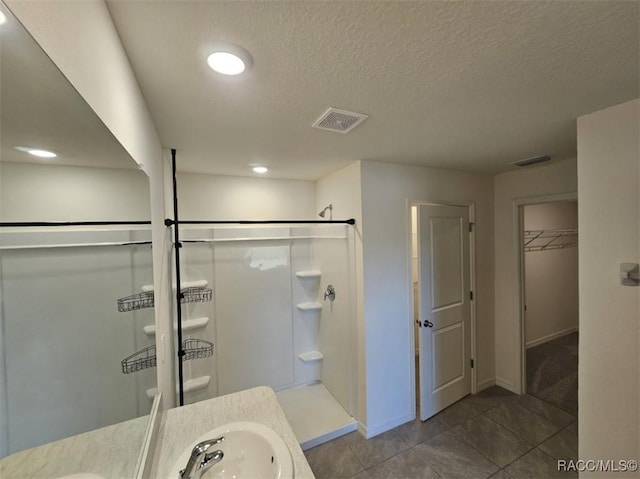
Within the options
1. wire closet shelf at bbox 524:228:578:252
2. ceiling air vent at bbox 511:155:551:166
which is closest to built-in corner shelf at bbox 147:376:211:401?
ceiling air vent at bbox 511:155:551:166

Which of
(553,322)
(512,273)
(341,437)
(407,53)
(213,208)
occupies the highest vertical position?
(407,53)

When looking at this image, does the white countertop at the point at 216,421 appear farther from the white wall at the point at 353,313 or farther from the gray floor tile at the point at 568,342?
the gray floor tile at the point at 568,342

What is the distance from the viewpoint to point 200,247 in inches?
97.2

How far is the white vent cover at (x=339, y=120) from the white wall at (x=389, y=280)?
2.37 ft

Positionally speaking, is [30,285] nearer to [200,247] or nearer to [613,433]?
A: [200,247]

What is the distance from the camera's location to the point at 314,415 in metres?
2.46

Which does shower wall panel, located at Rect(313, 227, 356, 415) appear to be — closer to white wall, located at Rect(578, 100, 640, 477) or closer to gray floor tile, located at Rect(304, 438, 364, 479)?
gray floor tile, located at Rect(304, 438, 364, 479)

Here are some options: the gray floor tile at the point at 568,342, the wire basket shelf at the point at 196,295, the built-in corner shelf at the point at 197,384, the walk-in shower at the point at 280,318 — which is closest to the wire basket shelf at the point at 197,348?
the walk-in shower at the point at 280,318

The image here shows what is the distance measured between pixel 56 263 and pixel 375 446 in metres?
2.54

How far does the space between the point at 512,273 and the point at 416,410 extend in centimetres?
175

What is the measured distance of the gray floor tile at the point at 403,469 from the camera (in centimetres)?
183

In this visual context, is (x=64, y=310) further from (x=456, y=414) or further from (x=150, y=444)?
(x=456, y=414)

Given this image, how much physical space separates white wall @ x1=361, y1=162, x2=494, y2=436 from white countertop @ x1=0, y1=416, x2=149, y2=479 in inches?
67.8

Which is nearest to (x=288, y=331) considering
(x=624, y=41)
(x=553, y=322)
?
(x=624, y=41)
